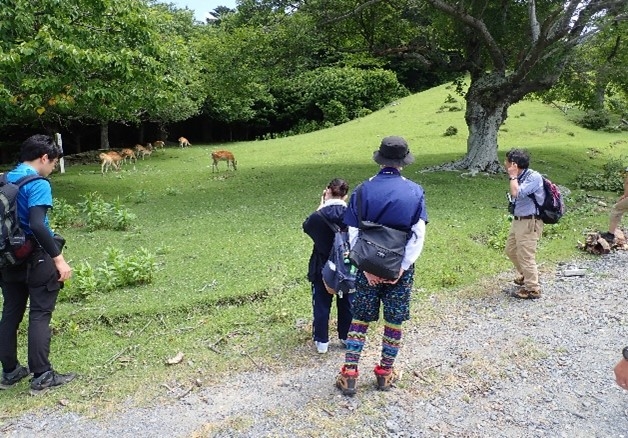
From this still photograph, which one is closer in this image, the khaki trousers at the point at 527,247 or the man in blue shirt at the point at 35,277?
the man in blue shirt at the point at 35,277

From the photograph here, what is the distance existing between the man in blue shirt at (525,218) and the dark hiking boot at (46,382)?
16.0 ft

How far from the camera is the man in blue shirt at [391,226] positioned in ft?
13.3

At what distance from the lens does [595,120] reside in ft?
93.1

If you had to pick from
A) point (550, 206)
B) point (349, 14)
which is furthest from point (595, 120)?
point (550, 206)

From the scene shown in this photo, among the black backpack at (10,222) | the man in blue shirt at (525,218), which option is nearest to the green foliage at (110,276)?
the black backpack at (10,222)

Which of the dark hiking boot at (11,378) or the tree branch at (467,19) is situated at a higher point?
the tree branch at (467,19)

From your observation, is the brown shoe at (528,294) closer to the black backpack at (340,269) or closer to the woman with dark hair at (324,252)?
the woman with dark hair at (324,252)

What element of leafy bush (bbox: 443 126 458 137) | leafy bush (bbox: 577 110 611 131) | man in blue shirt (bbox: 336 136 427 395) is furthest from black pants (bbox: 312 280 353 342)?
leafy bush (bbox: 577 110 611 131)

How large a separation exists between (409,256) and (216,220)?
714 centimetres

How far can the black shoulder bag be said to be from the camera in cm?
396

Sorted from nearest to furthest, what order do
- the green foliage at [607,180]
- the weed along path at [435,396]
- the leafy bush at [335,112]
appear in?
the weed along path at [435,396] < the green foliage at [607,180] < the leafy bush at [335,112]

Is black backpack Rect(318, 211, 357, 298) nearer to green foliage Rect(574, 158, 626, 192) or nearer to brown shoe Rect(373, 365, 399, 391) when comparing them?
brown shoe Rect(373, 365, 399, 391)

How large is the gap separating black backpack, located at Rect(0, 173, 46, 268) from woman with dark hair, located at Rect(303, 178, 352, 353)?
2306mm

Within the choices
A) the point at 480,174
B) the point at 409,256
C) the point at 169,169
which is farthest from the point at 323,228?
the point at 169,169
